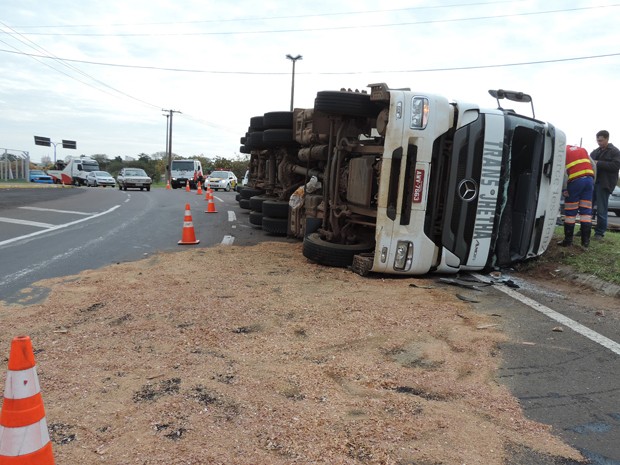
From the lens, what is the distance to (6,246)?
7352 millimetres

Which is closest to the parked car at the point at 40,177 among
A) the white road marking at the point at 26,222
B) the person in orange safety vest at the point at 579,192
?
the white road marking at the point at 26,222

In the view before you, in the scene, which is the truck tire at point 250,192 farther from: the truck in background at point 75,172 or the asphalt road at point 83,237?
the truck in background at point 75,172

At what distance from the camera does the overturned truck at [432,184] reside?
17.4 feet

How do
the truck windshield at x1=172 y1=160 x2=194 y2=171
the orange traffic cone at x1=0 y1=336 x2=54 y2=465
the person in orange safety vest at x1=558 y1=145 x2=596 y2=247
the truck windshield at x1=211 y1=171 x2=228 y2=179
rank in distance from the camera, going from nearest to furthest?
the orange traffic cone at x1=0 y1=336 x2=54 y2=465 < the person in orange safety vest at x1=558 y1=145 x2=596 y2=247 < the truck windshield at x1=211 y1=171 x2=228 y2=179 < the truck windshield at x1=172 y1=160 x2=194 y2=171

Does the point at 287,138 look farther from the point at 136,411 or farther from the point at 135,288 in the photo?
the point at 136,411

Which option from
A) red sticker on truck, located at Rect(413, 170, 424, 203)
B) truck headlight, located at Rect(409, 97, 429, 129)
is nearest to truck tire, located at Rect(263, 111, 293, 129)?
truck headlight, located at Rect(409, 97, 429, 129)

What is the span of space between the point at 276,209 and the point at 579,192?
196 inches

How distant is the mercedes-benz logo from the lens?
5410mm

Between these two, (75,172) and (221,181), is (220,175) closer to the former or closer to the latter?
(221,181)

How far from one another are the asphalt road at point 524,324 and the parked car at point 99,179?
2736cm

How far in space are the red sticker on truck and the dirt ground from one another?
3.33ft

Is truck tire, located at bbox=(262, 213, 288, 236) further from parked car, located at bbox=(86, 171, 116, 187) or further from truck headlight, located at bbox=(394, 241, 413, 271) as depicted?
parked car, located at bbox=(86, 171, 116, 187)

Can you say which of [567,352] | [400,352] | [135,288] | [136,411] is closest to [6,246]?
[135,288]

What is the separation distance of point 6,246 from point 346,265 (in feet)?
17.3
